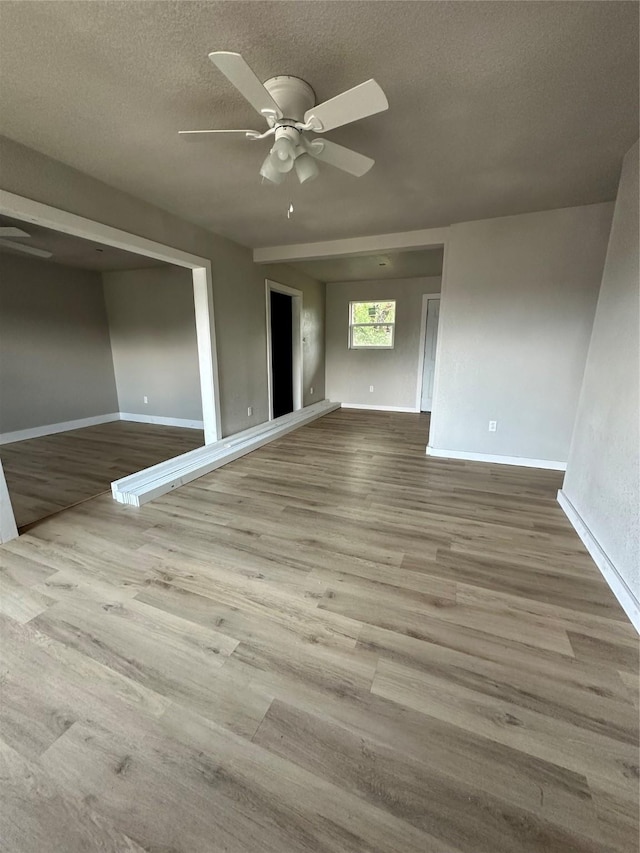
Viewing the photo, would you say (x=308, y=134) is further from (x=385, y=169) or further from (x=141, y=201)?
(x=141, y=201)

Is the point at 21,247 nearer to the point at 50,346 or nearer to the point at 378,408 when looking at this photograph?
the point at 50,346


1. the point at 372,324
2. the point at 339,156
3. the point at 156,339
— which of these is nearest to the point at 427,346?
the point at 372,324

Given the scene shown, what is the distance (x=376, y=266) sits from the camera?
5.36 metres

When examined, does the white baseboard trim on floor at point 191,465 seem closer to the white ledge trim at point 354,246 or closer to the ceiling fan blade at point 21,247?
the white ledge trim at point 354,246

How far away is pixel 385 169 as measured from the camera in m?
A: 2.42

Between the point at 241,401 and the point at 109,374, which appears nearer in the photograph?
the point at 241,401

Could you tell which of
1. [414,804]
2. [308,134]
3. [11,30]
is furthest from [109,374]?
[414,804]

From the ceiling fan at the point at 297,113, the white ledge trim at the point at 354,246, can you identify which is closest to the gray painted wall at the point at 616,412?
the white ledge trim at the point at 354,246

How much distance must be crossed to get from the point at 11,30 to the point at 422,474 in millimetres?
3804

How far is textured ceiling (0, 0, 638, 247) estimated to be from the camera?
4.28ft

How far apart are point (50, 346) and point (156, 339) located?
146 cm

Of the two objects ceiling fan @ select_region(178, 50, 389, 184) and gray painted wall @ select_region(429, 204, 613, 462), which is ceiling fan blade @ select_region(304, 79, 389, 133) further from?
gray painted wall @ select_region(429, 204, 613, 462)

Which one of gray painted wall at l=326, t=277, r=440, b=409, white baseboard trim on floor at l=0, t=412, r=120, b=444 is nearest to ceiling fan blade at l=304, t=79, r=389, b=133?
gray painted wall at l=326, t=277, r=440, b=409

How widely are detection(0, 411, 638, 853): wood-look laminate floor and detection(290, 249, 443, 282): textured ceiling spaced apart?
3.85 meters
